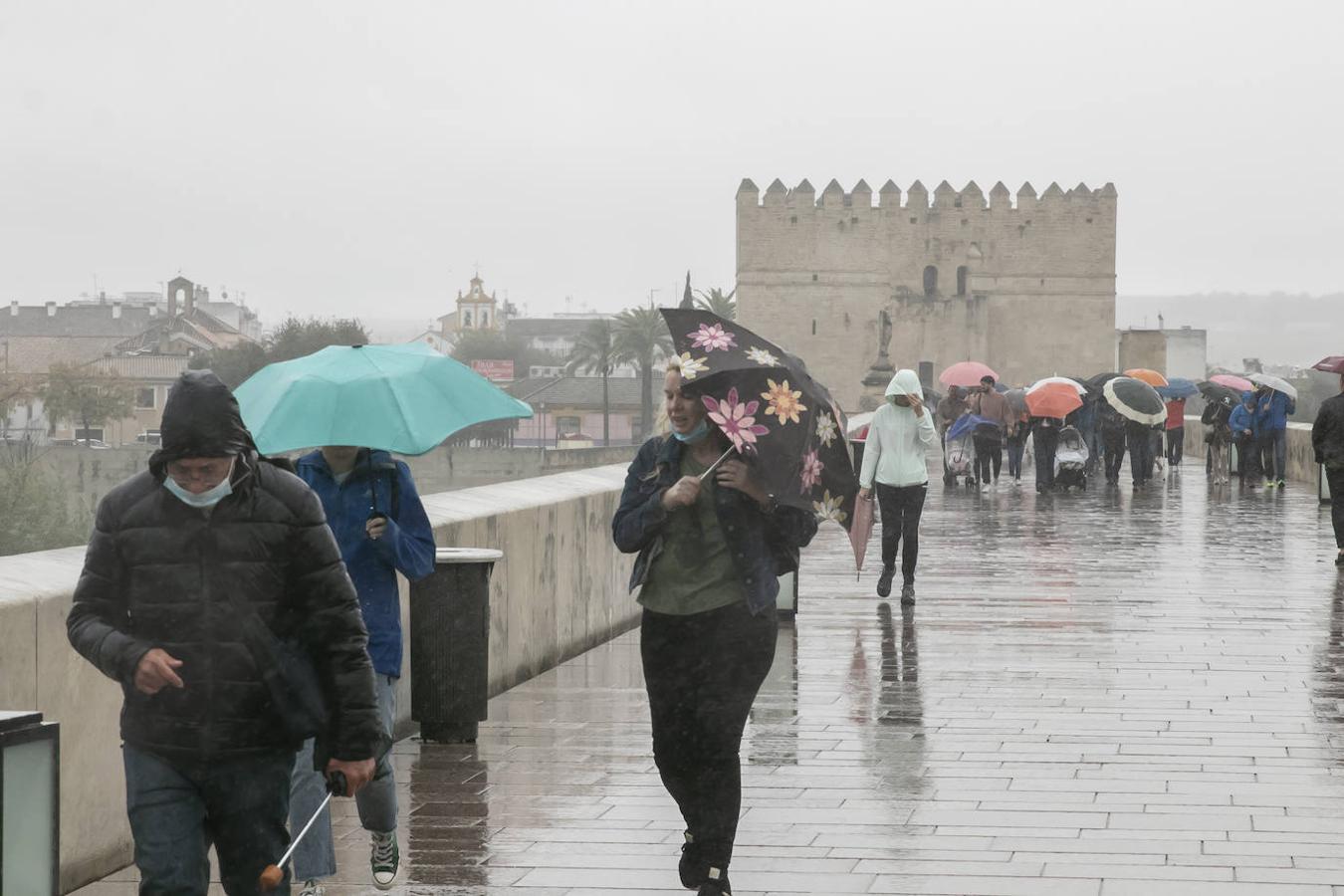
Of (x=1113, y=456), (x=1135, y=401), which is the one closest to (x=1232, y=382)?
(x=1113, y=456)

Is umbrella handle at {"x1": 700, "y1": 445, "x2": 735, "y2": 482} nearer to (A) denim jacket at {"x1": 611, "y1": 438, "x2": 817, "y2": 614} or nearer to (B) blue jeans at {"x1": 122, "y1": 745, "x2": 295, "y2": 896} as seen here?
(A) denim jacket at {"x1": 611, "y1": 438, "x2": 817, "y2": 614}

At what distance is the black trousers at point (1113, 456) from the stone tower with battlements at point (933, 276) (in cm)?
6689

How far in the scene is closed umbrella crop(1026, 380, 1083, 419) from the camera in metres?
26.5

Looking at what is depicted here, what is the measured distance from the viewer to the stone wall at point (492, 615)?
579 cm

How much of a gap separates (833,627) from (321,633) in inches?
323

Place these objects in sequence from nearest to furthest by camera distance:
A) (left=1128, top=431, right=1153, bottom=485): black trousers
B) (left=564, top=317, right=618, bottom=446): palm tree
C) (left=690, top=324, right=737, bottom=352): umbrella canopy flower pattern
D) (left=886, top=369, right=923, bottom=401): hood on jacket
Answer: (left=690, top=324, right=737, bottom=352): umbrella canopy flower pattern < (left=886, top=369, right=923, bottom=401): hood on jacket < (left=1128, top=431, right=1153, bottom=485): black trousers < (left=564, top=317, right=618, bottom=446): palm tree

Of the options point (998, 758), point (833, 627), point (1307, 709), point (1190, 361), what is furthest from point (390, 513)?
point (1190, 361)

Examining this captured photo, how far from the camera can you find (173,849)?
4262 mm

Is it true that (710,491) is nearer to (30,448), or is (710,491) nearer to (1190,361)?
(30,448)

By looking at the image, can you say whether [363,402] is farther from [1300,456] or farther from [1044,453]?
[1300,456]

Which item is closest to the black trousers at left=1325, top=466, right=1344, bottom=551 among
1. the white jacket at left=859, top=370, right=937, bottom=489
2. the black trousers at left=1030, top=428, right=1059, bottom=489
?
the white jacket at left=859, top=370, right=937, bottom=489

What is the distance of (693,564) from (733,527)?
0.16 metres

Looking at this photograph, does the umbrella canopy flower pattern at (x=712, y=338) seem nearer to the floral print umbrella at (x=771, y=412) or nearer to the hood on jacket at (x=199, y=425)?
the floral print umbrella at (x=771, y=412)

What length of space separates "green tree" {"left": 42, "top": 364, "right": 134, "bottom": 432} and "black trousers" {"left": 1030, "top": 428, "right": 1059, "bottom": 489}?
104 meters
